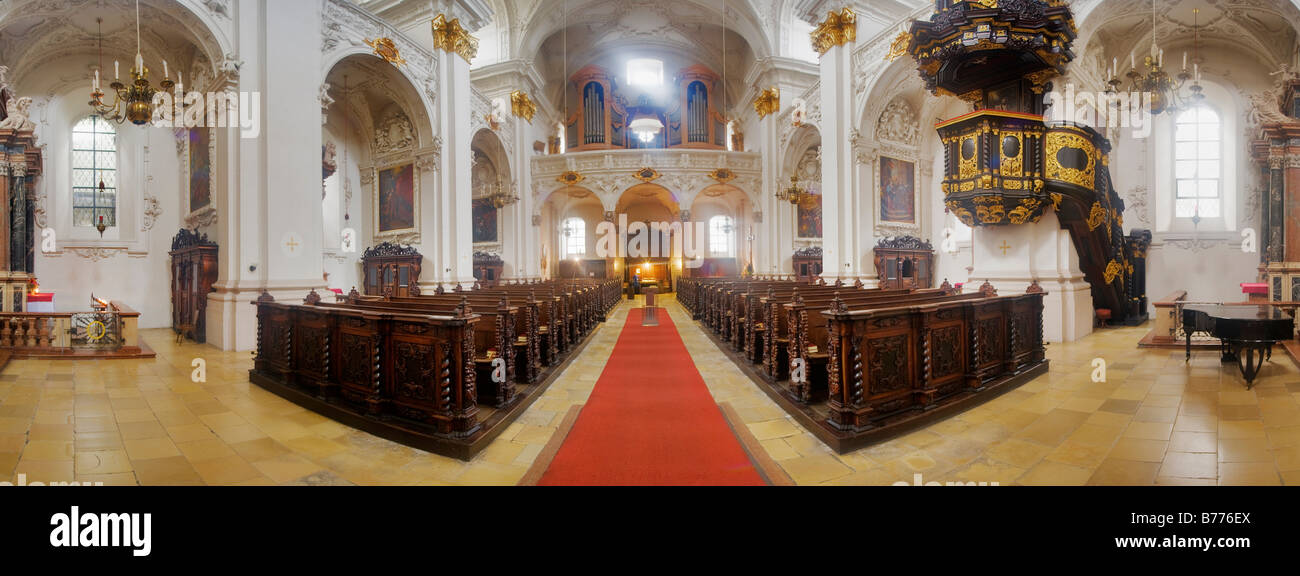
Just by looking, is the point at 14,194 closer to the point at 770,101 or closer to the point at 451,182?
the point at 451,182

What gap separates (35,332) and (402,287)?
6452 mm

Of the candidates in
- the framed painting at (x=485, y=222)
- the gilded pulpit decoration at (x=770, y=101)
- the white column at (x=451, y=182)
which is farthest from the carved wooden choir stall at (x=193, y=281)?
the gilded pulpit decoration at (x=770, y=101)

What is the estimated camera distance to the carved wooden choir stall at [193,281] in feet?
27.8

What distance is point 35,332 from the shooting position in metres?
6.86

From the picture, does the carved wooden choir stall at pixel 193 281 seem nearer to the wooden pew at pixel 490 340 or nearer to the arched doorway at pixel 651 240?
the wooden pew at pixel 490 340

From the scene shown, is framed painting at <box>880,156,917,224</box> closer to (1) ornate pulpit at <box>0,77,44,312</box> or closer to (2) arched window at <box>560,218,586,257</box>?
(2) arched window at <box>560,218,586,257</box>

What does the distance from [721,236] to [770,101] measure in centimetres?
866

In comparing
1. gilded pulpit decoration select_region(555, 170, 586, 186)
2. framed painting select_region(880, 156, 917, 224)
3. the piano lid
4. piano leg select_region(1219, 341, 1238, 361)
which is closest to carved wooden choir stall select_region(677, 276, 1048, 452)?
the piano lid

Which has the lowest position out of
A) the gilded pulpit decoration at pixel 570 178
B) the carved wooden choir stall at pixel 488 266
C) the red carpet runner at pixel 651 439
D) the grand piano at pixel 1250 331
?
the red carpet runner at pixel 651 439

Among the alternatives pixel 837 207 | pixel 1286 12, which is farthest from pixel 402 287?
pixel 1286 12

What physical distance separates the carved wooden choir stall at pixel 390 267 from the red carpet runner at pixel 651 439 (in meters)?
9.43

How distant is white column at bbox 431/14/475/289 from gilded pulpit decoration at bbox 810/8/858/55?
862 cm

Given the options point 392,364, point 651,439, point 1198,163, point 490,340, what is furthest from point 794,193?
point 392,364

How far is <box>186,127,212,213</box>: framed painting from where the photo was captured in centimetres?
882
